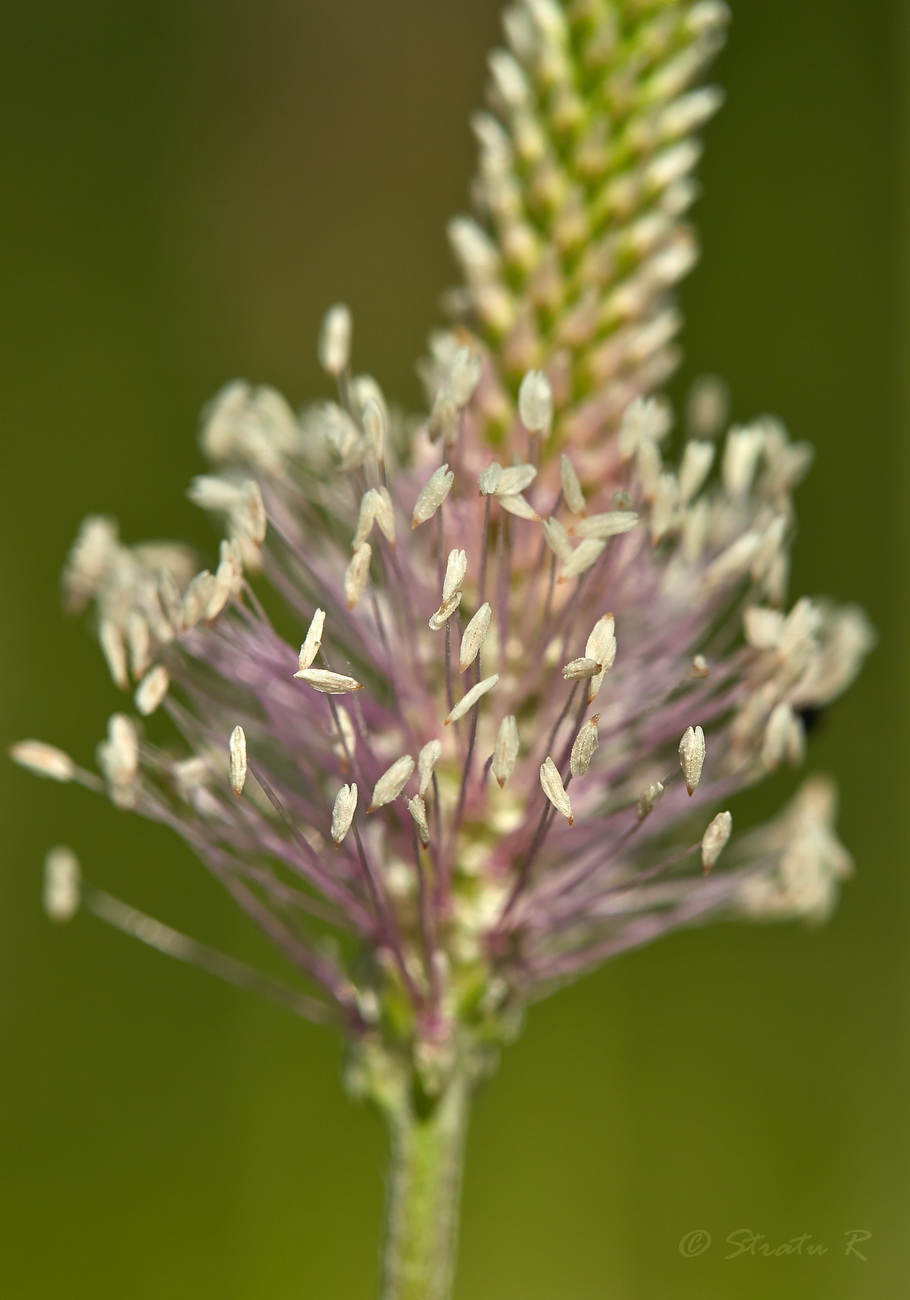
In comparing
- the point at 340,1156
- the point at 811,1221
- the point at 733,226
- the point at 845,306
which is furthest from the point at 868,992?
the point at 733,226

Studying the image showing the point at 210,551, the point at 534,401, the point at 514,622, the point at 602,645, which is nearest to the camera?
the point at 602,645

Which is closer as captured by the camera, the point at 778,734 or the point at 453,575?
the point at 453,575

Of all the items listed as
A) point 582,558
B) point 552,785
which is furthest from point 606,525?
point 552,785

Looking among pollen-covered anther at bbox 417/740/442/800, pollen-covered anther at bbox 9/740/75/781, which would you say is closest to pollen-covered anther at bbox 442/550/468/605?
pollen-covered anther at bbox 417/740/442/800

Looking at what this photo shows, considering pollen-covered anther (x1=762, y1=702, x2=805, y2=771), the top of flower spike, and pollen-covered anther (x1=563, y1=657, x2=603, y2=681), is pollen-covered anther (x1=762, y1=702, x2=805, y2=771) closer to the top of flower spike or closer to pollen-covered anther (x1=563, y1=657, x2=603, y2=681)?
pollen-covered anther (x1=563, y1=657, x2=603, y2=681)

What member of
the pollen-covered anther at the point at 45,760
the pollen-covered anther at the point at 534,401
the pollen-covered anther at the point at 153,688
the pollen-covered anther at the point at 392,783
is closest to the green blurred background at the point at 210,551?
the pollen-covered anther at the point at 45,760

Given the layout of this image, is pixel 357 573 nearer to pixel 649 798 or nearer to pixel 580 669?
pixel 580 669
